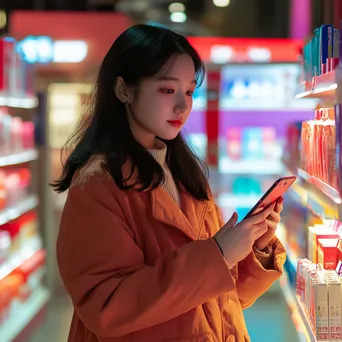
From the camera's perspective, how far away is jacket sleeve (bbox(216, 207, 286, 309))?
244 centimetres

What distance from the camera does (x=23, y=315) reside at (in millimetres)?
5918

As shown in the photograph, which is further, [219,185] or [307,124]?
[219,185]

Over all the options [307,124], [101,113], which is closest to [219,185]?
[307,124]

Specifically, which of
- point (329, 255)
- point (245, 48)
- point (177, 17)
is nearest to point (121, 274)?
point (329, 255)

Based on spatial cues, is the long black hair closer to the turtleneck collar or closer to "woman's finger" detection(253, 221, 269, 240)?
the turtleneck collar

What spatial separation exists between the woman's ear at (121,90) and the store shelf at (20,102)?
11.5 feet

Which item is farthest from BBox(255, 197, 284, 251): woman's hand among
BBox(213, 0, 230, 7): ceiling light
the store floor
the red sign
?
BBox(213, 0, 230, 7): ceiling light

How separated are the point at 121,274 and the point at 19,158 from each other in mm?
4392

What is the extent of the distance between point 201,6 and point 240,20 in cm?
75

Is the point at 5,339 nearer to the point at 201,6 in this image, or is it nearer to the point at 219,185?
the point at 219,185

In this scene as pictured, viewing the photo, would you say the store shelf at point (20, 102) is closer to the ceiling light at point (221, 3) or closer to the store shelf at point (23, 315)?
the store shelf at point (23, 315)

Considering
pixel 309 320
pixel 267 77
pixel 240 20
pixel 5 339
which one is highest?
pixel 240 20

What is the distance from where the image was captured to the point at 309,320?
8.98ft

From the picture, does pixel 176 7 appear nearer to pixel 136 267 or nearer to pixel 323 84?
pixel 323 84
